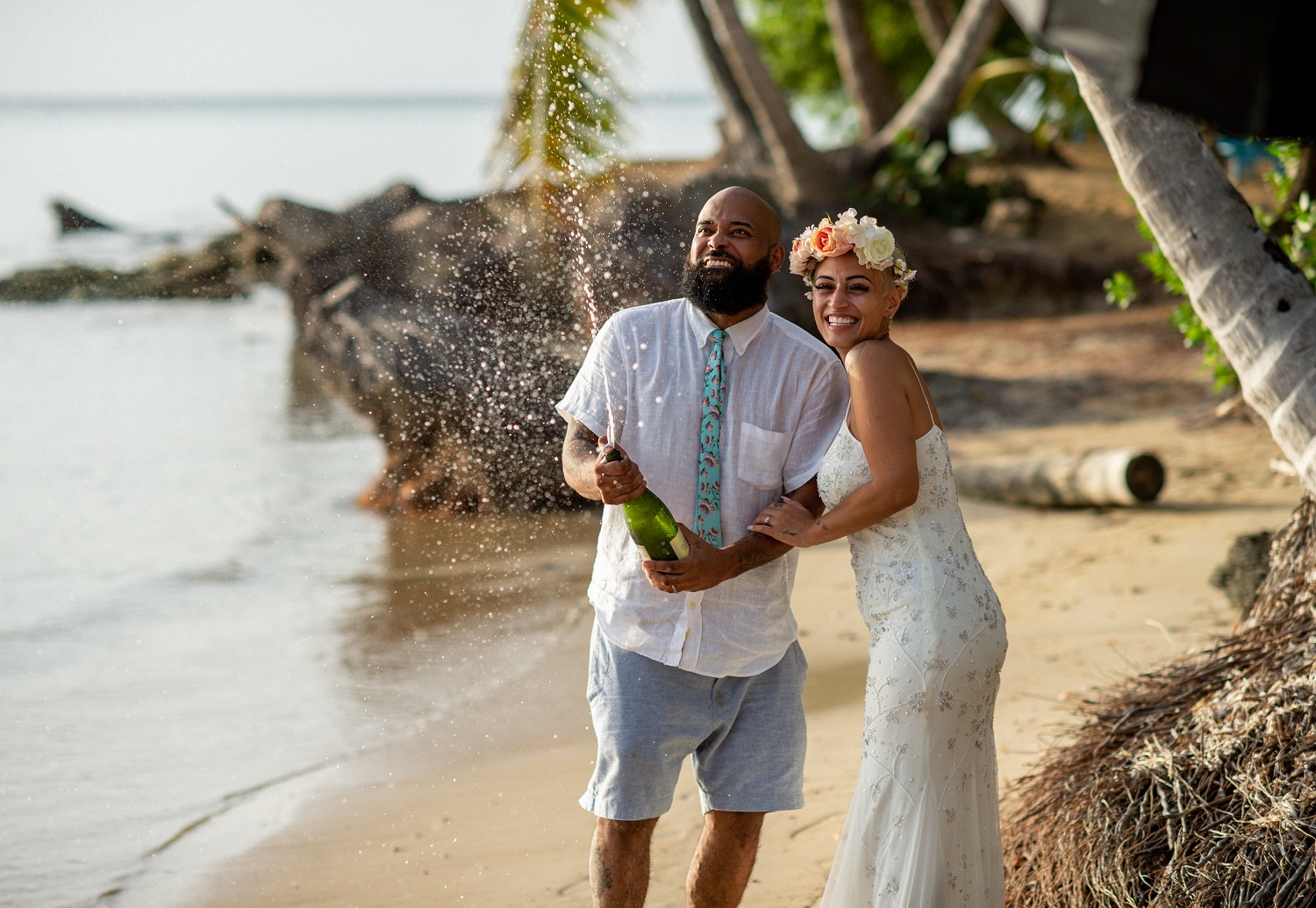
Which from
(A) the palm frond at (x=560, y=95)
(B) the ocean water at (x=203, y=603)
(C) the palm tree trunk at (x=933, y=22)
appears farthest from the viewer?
(C) the palm tree trunk at (x=933, y=22)

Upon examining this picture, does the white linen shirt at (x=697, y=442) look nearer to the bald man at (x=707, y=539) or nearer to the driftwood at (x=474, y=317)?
the bald man at (x=707, y=539)

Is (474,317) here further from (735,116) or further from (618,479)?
(735,116)

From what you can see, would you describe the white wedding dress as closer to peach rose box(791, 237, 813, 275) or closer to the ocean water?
peach rose box(791, 237, 813, 275)

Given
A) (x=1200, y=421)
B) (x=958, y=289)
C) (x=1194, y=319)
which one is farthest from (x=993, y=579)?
(x=958, y=289)

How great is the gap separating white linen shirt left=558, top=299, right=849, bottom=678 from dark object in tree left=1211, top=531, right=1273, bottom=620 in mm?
3488

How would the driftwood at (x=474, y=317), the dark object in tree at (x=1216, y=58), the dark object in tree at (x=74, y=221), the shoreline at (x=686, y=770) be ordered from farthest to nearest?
1. the dark object in tree at (x=74, y=221)
2. the driftwood at (x=474, y=317)
3. the shoreline at (x=686, y=770)
4. the dark object in tree at (x=1216, y=58)

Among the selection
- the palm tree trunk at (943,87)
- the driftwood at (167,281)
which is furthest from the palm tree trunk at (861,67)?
the driftwood at (167,281)

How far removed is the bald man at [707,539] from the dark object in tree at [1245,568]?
3.48 m

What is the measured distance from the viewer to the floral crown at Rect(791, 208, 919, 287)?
3109 mm

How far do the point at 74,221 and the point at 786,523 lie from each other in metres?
39.6

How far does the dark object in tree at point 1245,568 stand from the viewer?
5953 millimetres

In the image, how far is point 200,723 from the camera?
6707 mm

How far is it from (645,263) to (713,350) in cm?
894

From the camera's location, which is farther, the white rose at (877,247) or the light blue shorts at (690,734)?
the light blue shorts at (690,734)
